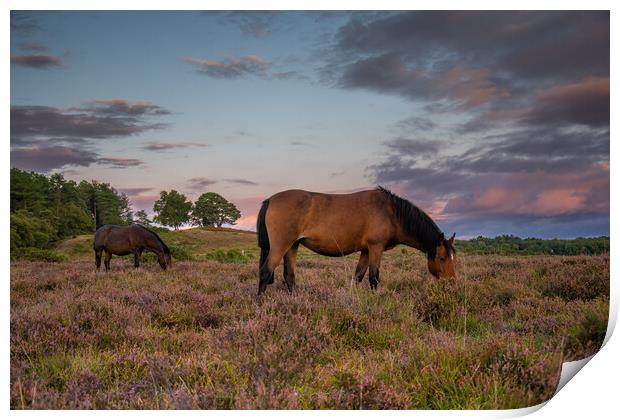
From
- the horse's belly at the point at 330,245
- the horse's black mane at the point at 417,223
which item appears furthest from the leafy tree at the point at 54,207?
the horse's black mane at the point at 417,223

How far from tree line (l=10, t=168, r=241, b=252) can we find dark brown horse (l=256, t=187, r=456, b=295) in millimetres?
916

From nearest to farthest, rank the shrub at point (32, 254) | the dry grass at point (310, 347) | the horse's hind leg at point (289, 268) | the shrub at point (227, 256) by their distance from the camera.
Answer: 1. the dry grass at point (310, 347)
2. the shrub at point (32, 254)
3. the horse's hind leg at point (289, 268)
4. the shrub at point (227, 256)

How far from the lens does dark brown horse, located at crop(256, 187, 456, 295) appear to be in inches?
272

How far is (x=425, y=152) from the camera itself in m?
5.31

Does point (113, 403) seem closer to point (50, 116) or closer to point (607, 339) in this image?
point (50, 116)

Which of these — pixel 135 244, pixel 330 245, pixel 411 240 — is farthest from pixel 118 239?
pixel 411 240

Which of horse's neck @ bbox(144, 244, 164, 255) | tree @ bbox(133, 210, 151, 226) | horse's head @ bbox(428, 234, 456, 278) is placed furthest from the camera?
horse's neck @ bbox(144, 244, 164, 255)

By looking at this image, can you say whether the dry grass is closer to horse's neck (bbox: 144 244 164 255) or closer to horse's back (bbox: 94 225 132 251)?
horse's back (bbox: 94 225 132 251)

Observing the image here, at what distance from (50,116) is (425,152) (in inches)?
162

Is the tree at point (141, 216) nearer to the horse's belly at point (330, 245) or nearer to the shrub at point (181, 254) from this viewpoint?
the horse's belly at point (330, 245)

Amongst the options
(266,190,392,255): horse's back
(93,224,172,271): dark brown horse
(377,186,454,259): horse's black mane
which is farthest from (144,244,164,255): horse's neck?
(377,186,454,259): horse's black mane

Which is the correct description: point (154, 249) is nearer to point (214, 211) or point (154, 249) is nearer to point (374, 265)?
point (214, 211)

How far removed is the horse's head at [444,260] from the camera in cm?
659

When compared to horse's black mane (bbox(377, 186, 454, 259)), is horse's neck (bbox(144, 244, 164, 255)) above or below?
below
